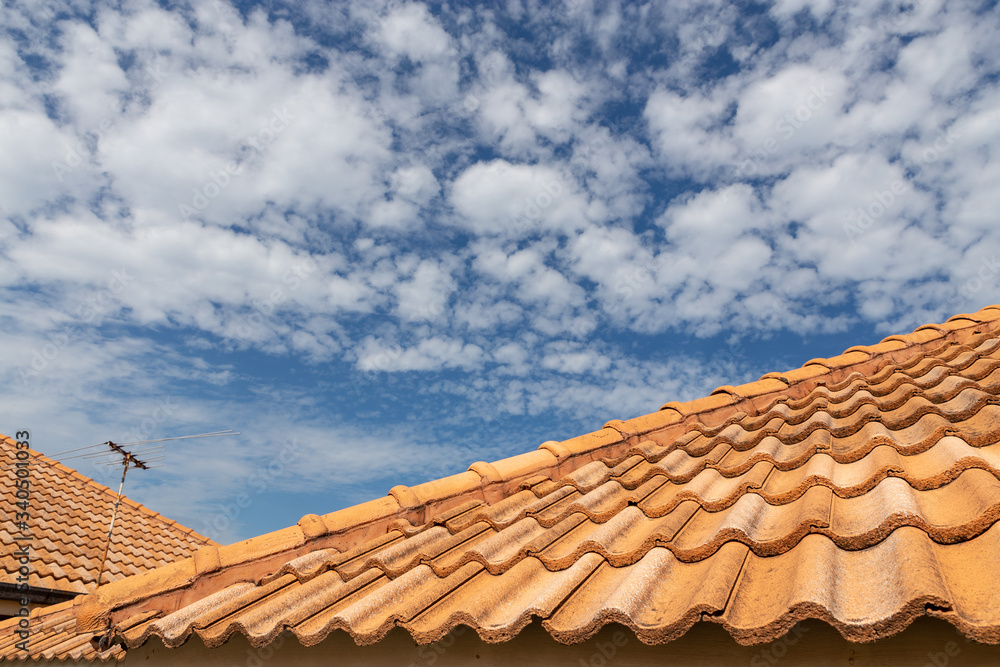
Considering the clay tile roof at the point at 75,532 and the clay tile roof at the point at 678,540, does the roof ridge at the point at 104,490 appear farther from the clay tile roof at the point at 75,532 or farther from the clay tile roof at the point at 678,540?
the clay tile roof at the point at 678,540

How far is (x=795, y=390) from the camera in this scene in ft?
16.1

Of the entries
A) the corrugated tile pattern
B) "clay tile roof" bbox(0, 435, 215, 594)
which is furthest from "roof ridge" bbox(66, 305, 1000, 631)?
"clay tile roof" bbox(0, 435, 215, 594)

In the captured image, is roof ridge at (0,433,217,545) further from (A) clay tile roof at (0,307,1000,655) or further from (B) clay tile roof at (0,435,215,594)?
(A) clay tile roof at (0,307,1000,655)

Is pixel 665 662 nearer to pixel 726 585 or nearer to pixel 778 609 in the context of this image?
pixel 726 585

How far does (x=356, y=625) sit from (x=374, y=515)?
6.37 ft

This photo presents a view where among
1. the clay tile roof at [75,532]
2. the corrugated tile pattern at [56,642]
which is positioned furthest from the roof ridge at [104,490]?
the corrugated tile pattern at [56,642]

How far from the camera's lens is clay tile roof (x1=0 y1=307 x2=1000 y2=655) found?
1.64m

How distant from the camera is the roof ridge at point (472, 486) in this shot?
3379 mm

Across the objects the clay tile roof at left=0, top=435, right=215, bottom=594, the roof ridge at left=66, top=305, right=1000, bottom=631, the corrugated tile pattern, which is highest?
the clay tile roof at left=0, top=435, right=215, bottom=594

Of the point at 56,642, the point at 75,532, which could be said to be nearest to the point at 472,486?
the point at 56,642

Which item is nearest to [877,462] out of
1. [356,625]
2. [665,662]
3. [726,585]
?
[726,585]

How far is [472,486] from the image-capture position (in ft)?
14.1

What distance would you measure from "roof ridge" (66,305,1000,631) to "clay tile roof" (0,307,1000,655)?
2 centimetres

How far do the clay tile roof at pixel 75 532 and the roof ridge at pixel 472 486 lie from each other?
6.39 m
